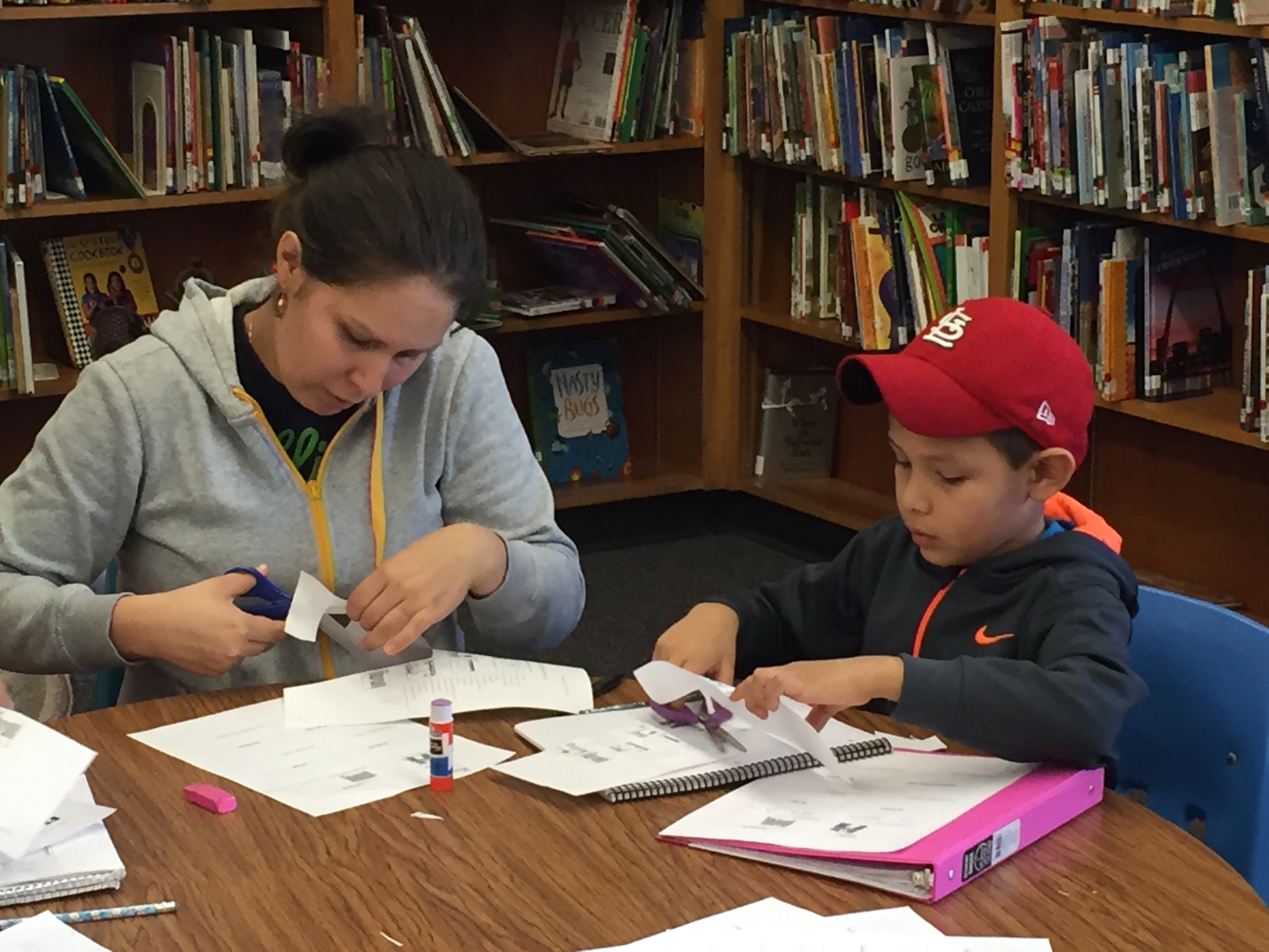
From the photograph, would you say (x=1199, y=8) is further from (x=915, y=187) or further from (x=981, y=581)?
(x=981, y=581)

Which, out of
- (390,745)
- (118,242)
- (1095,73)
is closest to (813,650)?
(390,745)

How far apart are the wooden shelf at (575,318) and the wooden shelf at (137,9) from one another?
2.60 ft

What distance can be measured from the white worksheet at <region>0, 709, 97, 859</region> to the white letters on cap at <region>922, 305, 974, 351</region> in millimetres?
779

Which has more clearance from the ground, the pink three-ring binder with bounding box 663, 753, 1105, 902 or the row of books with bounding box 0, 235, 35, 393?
the row of books with bounding box 0, 235, 35, 393

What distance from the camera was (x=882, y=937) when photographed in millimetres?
1178

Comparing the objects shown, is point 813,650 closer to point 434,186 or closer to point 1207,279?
point 434,186

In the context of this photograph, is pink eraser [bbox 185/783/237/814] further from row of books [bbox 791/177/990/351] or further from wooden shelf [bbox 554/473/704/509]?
wooden shelf [bbox 554/473/704/509]

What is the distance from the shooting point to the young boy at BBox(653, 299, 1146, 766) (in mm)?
1397

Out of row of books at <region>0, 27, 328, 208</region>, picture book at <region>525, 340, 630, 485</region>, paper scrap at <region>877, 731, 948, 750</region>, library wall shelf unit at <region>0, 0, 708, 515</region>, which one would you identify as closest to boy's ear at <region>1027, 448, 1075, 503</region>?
paper scrap at <region>877, 731, 948, 750</region>

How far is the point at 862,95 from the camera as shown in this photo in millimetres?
3633

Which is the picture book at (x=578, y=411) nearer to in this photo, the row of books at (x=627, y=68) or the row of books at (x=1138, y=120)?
the row of books at (x=627, y=68)

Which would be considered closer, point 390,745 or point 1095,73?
point 390,745

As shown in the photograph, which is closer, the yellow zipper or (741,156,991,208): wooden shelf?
the yellow zipper

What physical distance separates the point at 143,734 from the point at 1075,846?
2.53ft
